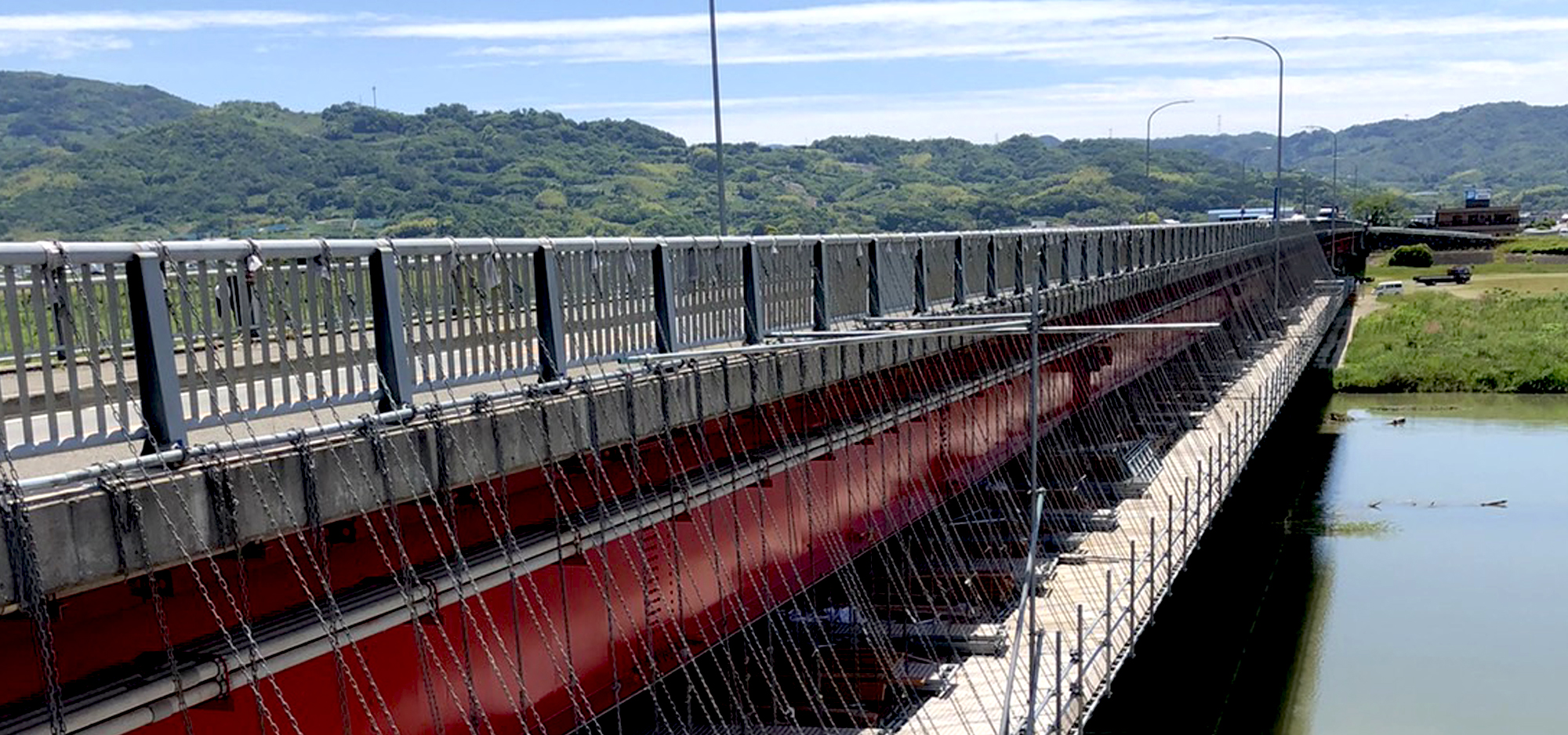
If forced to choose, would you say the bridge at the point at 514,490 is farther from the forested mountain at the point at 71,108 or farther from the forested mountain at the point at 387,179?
the forested mountain at the point at 71,108

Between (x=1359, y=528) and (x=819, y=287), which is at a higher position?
(x=819, y=287)

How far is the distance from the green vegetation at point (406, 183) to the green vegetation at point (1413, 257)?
33.9m

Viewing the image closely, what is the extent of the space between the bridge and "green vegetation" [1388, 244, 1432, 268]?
108 metres

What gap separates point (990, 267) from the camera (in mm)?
23219

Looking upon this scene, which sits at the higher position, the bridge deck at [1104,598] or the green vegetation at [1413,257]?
the bridge deck at [1104,598]

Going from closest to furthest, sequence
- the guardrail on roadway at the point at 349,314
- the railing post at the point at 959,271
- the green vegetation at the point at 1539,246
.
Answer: the guardrail on roadway at the point at 349,314, the railing post at the point at 959,271, the green vegetation at the point at 1539,246

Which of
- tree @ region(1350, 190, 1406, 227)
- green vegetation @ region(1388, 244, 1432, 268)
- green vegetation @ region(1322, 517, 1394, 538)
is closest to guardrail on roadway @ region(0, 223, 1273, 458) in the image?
green vegetation @ region(1322, 517, 1394, 538)

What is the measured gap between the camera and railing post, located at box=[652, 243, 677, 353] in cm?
1180

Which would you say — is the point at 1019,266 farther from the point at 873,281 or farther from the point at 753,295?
the point at 753,295

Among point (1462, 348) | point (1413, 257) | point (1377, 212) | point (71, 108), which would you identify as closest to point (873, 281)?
point (1462, 348)

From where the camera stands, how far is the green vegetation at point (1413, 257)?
4744 inches

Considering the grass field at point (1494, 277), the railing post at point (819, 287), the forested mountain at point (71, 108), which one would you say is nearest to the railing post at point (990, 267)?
the railing post at point (819, 287)

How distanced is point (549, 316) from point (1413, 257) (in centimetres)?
12243

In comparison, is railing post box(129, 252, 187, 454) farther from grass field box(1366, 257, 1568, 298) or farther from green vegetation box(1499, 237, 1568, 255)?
green vegetation box(1499, 237, 1568, 255)
